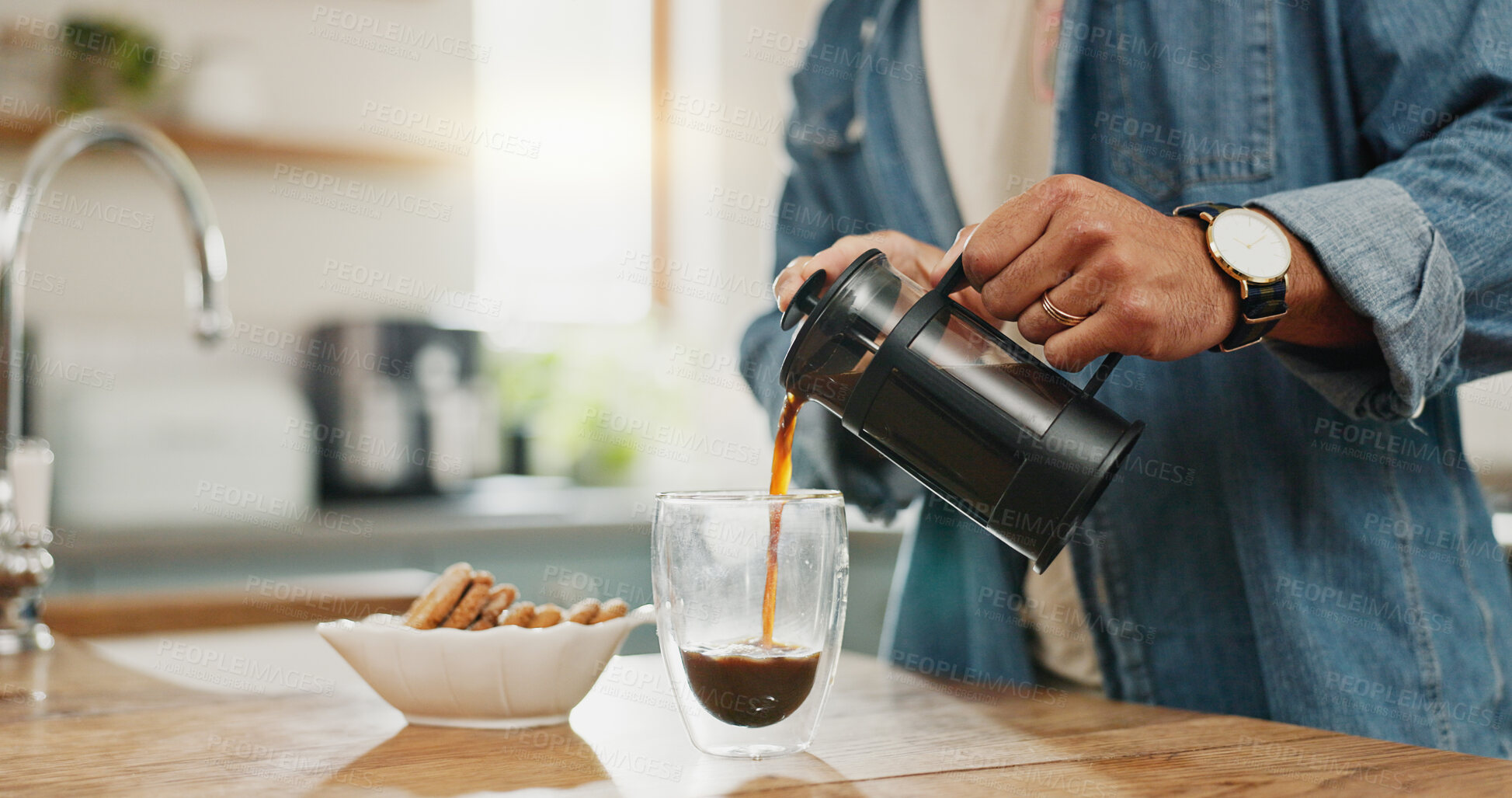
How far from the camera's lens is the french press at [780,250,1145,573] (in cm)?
72

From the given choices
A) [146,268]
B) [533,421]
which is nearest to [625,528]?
[533,421]

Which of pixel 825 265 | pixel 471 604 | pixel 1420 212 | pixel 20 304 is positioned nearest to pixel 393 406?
pixel 20 304

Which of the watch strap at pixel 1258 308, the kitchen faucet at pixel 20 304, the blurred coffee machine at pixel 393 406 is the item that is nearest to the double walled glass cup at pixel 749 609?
the watch strap at pixel 1258 308

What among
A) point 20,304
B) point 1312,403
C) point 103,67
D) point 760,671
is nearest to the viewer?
point 760,671

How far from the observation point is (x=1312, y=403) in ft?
3.39

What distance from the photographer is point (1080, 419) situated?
726 mm

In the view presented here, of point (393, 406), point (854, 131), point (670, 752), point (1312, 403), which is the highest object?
point (854, 131)

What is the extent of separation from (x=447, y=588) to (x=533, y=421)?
2.49 metres

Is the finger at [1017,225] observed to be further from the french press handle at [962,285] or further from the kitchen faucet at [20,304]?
the kitchen faucet at [20,304]

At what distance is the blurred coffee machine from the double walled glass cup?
2.30 metres

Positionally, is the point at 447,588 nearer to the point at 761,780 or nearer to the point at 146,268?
the point at 761,780

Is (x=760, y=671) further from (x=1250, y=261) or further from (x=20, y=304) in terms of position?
(x=20, y=304)

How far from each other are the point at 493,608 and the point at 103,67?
259cm

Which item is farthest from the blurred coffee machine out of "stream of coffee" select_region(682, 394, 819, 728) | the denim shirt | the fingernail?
"stream of coffee" select_region(682, 394, 819, 728)
